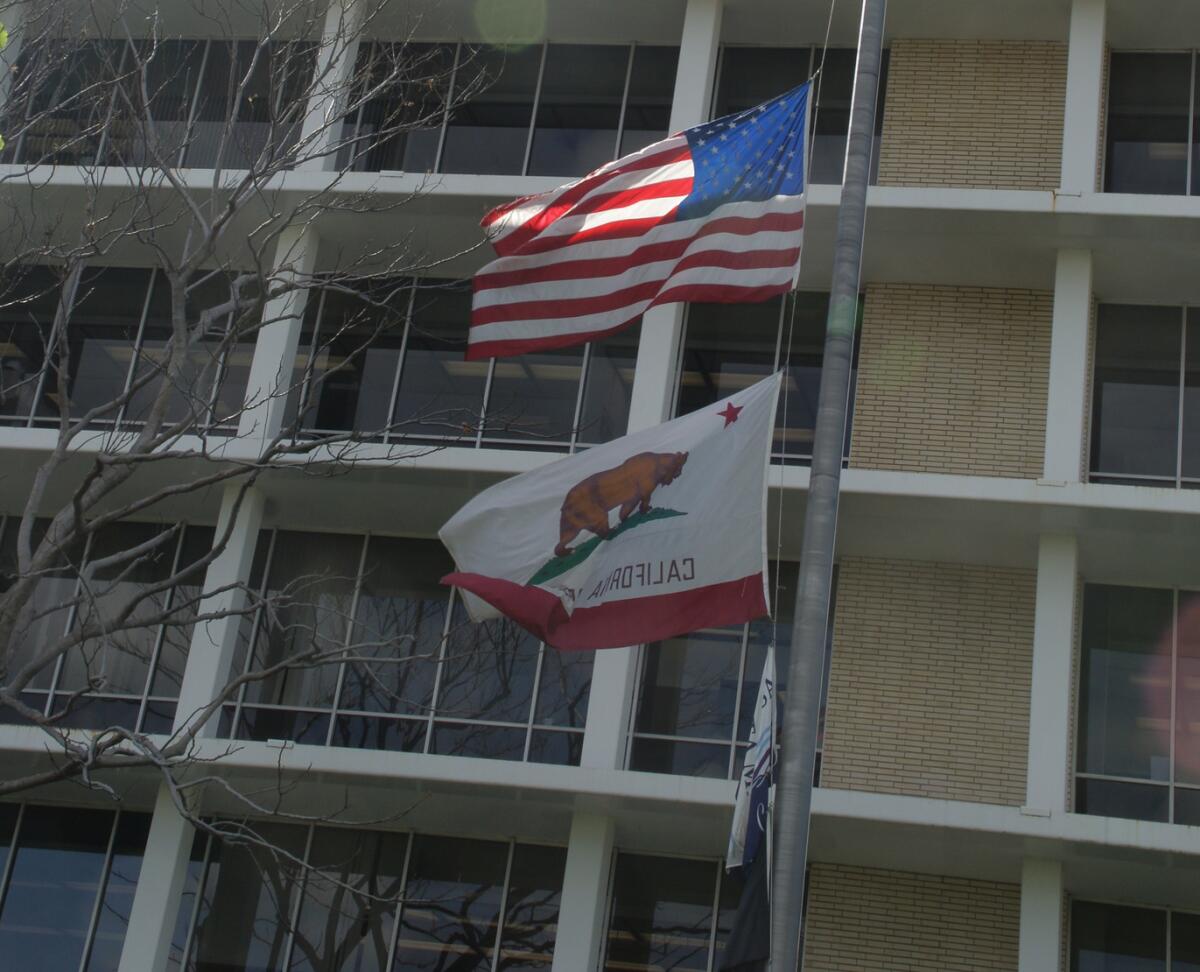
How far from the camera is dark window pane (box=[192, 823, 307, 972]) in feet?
57.0

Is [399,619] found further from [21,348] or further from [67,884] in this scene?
[21,348]

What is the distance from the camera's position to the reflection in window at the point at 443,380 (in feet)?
60.3

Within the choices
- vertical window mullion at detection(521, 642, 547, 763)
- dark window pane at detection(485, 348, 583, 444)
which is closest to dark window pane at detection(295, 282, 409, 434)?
dark window pane at detection(485, 348, 583, 444)

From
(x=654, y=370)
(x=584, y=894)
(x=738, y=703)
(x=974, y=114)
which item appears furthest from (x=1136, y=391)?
(x=584, y=894)

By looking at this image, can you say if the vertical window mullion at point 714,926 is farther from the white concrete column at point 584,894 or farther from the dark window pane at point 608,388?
the dark window pane at point 608,388

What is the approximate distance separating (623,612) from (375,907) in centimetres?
869

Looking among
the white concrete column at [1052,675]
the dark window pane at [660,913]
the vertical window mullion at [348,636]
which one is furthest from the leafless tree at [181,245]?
the white concrete column at [1052,675]

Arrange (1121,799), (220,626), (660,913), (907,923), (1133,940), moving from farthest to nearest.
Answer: (220,626), (660,913), (1121,799), (1133,940), (907,923)

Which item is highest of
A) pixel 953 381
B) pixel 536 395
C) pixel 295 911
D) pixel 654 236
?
pixel 953 381

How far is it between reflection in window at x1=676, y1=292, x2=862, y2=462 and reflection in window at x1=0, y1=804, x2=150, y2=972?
318 inches

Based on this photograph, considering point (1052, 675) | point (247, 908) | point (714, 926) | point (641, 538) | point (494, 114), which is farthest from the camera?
point (494, 114)

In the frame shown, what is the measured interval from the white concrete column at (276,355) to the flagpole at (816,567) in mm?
8372

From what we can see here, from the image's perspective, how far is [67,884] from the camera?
18078 millimetres

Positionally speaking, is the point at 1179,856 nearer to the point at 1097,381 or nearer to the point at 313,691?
the point at 1097,381
